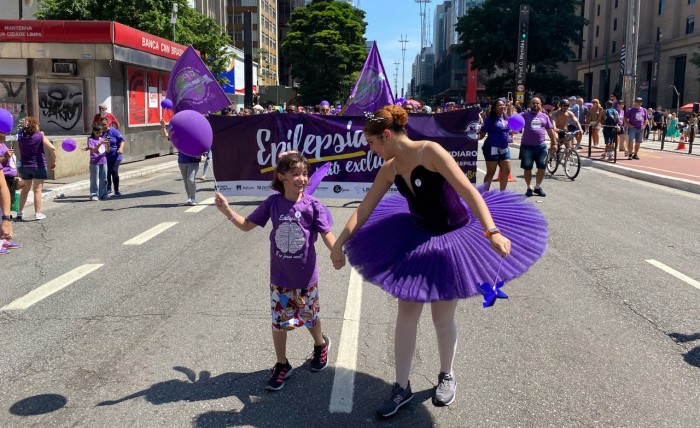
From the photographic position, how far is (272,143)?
1079 centimetres

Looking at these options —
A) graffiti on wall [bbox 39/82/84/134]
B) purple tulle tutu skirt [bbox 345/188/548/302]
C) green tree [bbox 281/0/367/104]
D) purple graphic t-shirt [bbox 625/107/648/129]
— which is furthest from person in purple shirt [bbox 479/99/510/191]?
green tree [bbox 281/0/367/104]

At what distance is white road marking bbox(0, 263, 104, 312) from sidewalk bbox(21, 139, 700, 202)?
647 cm

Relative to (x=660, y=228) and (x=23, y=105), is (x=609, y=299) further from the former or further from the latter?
(x=23, y=105)

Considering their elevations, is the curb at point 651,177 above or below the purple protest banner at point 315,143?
below

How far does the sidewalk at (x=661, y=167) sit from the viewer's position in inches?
587

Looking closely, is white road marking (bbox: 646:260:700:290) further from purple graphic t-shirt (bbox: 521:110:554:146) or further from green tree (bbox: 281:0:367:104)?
green tree (bbox: 281:0:367:104)

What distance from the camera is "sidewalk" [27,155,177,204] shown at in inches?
543

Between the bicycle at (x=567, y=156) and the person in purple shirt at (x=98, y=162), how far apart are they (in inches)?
427

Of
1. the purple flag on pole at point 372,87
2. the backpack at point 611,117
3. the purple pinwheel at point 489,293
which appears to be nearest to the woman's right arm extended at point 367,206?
the purple pinwheel at point 489,293

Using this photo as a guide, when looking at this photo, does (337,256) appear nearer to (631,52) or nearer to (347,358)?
(347,358)

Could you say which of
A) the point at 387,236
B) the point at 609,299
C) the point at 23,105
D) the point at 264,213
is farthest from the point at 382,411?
the point at 23,105

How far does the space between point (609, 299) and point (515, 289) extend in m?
0.89

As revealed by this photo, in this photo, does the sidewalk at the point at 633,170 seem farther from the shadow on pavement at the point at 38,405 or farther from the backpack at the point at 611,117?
the shadow on pavement at the point at 38,405

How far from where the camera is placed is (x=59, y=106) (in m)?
22.9
